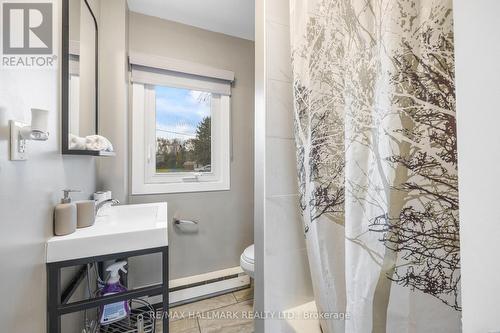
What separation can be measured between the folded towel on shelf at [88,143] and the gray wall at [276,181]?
860mm

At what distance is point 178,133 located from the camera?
1.99 m

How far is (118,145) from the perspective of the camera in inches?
64.3

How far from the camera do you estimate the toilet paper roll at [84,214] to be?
107 centimetres

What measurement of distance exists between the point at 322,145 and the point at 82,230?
115 centimetres

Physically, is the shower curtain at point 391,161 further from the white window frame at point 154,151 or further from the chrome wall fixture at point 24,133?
the white window frame at point 154,151

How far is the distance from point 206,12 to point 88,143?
4.55ft

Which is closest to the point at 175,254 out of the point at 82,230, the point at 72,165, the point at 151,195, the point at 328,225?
the point at 151,195

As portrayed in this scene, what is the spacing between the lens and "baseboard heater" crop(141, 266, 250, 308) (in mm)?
1808

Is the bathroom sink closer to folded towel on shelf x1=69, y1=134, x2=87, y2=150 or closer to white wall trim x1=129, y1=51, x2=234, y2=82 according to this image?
folded towel on shelf x1=69, y1=134, x2=87, y2=150

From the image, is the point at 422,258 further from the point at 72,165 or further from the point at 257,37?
the point at 72,165

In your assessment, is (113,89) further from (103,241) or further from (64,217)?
(103,241)

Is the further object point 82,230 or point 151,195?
point 151,195

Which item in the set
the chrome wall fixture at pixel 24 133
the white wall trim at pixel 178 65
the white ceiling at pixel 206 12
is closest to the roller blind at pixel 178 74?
the white wall trim at pixel 178 65

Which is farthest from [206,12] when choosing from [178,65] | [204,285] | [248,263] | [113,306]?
[204,285]
